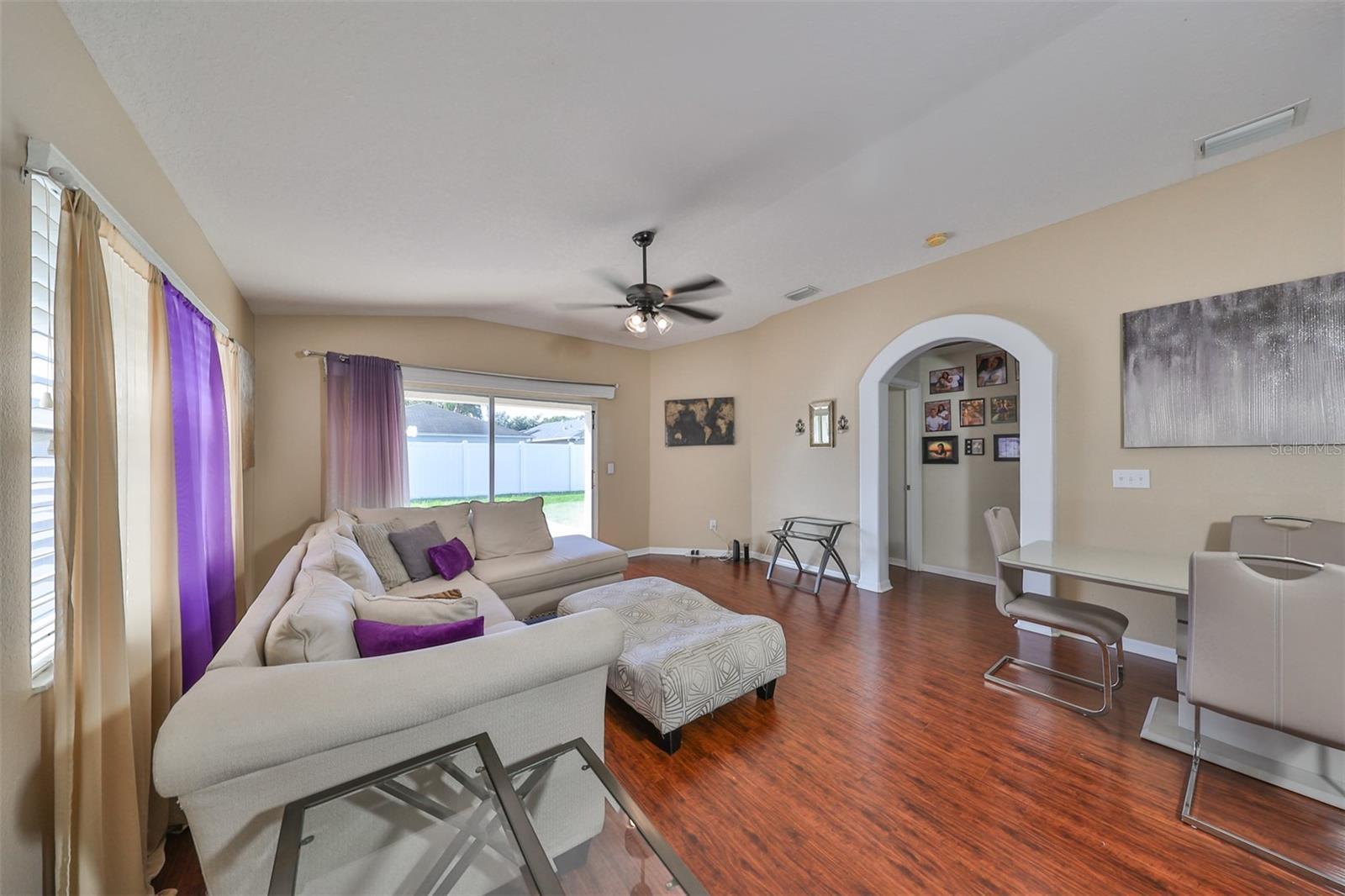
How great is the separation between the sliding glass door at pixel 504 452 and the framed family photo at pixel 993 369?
412 cm

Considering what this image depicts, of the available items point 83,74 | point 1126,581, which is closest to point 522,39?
point 83,74

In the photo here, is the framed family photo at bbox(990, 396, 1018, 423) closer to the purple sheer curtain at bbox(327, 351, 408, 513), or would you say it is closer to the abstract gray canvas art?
the abstract gray canvas art

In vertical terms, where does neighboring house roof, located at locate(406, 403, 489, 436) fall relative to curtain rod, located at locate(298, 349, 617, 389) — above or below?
below

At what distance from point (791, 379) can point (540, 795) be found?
4376mm

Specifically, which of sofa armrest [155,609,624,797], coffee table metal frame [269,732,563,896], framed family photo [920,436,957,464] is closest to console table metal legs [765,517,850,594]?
framed family photo [920,436,957,464]

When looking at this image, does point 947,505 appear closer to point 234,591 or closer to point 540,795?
point 540,795

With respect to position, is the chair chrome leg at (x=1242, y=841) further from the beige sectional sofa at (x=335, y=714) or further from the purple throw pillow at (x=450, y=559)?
the purple throw pillow at (x=450, y=559)

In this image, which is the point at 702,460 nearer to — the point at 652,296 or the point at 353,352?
the point at 652,296

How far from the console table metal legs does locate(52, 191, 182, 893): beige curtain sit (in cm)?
393

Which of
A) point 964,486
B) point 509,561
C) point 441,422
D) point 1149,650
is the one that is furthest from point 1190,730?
point 441,422

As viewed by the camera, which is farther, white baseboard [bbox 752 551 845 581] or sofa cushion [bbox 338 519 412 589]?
white baseboard [bbox 752 551 845 581]

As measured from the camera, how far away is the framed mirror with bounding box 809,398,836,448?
447 centimetres

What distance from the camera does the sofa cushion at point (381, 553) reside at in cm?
294

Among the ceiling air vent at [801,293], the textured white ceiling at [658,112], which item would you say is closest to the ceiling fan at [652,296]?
the textured white ceiling at [658,112]
